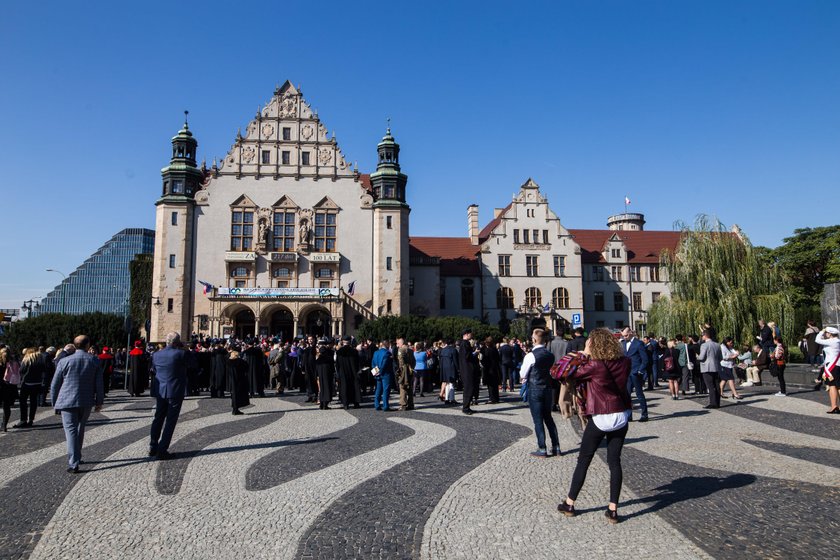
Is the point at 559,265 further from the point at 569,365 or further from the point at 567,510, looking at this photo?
the point at 567,510

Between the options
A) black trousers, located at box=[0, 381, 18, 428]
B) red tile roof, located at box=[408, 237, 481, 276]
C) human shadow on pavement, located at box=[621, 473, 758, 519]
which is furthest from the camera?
red tile roof, located at box=[408, 237, 481, 276]

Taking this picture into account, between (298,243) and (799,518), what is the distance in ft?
148

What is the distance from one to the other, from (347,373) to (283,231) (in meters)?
34.8

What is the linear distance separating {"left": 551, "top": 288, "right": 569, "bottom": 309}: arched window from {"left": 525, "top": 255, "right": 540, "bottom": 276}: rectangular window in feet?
8.07

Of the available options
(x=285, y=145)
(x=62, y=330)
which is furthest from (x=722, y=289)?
(x=62, y=330)

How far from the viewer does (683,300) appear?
31719 mm

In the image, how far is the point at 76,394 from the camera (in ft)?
26.9

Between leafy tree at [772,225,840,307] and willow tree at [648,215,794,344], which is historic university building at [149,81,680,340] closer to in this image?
willow tree at [648,215,794,344]

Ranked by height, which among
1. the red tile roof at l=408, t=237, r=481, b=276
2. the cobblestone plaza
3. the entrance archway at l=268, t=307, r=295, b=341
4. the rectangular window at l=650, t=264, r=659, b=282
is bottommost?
the cobblestone plaza

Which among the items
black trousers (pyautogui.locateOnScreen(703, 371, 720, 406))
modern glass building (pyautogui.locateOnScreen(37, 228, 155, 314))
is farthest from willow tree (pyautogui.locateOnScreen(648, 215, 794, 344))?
modern glass building (pyautogui.locateOnScreen(37, 228, 155, 314))

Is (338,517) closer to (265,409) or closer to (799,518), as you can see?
(799,518)

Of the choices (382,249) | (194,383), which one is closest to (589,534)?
(194,383)

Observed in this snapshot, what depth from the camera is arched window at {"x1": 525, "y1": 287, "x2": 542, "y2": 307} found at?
56250 mm

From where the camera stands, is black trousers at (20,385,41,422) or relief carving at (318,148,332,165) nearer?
black trousers at (20,385,41,422)
